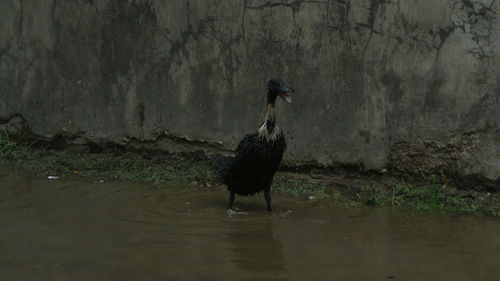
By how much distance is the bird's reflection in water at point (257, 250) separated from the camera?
15.4 feet

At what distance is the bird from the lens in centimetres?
620

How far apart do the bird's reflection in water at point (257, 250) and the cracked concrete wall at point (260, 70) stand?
4.85ft

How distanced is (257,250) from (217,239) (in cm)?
38

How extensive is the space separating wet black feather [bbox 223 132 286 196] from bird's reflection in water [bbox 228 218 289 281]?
0.37 m

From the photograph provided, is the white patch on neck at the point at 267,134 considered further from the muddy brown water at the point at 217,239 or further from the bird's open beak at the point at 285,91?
the muddy brown water at the point at 217,239

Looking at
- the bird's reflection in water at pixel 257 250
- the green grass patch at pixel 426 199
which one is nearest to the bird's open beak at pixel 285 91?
the bird's reflection in water at pixel 257 250

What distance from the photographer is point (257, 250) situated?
5.21m

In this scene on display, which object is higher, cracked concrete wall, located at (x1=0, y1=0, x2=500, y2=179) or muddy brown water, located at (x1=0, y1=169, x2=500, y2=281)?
cracked concrete wall, located at (x1=0, y1=0, x2=500, y2=179)

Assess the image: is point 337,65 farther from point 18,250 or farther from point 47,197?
point 18,250

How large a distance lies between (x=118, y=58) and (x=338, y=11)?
7.86 ft

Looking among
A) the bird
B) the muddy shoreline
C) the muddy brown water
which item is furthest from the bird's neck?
the muddy shoreline

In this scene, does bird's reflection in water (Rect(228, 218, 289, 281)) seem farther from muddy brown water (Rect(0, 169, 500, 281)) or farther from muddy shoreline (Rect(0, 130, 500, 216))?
muddy shoreline (Rect(0, 130, 500, 216))

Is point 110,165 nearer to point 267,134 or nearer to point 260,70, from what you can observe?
point 260,70

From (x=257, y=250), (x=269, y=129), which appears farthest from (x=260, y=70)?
(x=257, y=250)
